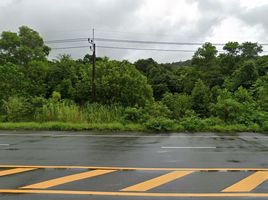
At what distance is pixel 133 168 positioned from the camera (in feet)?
32.1

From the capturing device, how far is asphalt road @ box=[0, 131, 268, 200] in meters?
7.46

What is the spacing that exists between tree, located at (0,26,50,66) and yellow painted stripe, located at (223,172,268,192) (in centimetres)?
5788

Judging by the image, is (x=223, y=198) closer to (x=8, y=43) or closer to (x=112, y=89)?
(x=112, y=89)

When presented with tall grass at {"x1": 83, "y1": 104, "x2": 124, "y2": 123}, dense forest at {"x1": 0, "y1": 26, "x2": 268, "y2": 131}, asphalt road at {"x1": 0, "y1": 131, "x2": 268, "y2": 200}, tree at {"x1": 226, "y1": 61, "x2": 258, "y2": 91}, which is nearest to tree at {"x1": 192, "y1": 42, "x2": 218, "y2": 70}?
dense forest at {"x1": 0, "y1": 26, "x2": 268, "y2": 131}

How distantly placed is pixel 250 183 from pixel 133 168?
109 inches

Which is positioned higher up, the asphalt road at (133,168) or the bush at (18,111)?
the bush at (18,111)

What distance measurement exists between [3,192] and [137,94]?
37180mm

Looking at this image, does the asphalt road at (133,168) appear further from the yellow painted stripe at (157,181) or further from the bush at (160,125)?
the bush at (160,125)

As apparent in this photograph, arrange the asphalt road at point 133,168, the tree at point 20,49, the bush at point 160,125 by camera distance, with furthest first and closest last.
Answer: the tree at point 20,49
the bush at point 160,125
the asphalt road at point 133,168

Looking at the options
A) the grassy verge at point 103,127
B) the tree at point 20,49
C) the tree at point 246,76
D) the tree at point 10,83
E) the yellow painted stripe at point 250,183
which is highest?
the tree at point 20,49

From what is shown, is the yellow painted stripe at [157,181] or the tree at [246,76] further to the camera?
the tree at [246,76]

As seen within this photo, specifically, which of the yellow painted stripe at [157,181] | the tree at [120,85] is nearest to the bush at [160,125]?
the yellow painted stripe at [157,181]

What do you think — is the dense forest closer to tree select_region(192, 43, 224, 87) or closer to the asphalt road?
tree select_region(192, 43, 224, 87)

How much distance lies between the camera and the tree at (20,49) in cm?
6397
